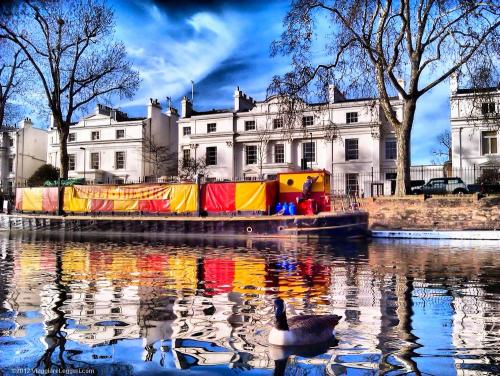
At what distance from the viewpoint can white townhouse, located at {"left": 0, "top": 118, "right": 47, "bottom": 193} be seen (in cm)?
5862

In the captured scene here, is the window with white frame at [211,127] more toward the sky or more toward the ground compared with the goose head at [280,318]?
more toward the sky

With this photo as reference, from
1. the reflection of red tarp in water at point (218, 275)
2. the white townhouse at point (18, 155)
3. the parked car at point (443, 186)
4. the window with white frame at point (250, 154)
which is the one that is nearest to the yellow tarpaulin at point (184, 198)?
the reflection of red tarp in water at point (218, 275)

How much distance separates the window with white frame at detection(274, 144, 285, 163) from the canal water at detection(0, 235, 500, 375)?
34.7m

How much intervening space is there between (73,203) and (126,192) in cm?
442

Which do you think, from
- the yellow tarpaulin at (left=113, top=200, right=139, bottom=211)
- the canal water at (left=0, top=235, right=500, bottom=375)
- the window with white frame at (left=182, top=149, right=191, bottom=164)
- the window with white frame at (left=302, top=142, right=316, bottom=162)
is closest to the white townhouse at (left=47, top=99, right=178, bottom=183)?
the window with white frame at (left=182, top=149, right=191, bottom=164)

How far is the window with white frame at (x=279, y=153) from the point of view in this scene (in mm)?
45969

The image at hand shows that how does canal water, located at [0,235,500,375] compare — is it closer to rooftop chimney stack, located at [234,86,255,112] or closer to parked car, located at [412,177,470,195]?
parked car, located at [412,177,470,195]

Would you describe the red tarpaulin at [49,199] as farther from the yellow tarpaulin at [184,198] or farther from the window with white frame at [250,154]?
the window with white frame at [250,154]

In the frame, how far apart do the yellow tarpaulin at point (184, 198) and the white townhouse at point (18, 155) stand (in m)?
37.8

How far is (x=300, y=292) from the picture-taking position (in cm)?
784

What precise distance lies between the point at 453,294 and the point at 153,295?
4884mm

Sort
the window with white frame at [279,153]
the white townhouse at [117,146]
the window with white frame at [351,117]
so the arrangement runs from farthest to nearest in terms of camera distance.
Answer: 1. the white townhouse at [117,146]
2. the window with white frame at [279,153]
3. the window with white frame at [351,117]

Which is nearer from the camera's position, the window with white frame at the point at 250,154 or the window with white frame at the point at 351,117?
the window with white frame at the point at 351,117

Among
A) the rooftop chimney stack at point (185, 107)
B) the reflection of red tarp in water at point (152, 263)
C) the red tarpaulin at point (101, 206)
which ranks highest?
the rooftop chimney stack at point (185, 107)
